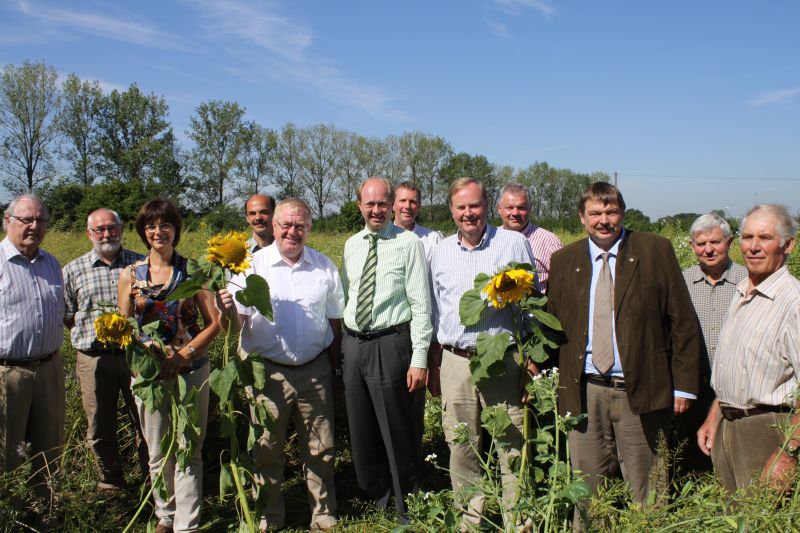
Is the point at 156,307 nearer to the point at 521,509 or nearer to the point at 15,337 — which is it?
the point at 15,337

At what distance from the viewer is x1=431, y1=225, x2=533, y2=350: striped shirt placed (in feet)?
11.5

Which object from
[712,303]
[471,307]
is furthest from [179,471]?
[712,303]

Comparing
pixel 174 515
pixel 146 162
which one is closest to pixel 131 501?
pixel 174 515

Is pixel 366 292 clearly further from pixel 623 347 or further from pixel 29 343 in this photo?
pixel 29 343

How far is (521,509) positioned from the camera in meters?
2.14

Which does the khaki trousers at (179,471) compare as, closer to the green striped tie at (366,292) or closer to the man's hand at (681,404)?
the green striped tie at (366,292)

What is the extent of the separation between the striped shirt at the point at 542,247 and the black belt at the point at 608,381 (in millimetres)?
861


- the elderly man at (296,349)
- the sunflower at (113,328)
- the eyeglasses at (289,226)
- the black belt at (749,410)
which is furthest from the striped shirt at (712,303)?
the sunflower at (113,328)

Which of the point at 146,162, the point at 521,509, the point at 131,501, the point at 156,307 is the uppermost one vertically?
the point at 146,162

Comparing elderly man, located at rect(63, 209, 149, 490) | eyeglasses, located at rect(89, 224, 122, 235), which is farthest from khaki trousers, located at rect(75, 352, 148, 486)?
eyeglasses, located at rect(89, 224, 122, 235)

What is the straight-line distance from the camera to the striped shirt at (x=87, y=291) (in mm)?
4234

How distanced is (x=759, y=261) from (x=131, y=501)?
4017mm

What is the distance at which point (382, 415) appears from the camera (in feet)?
12.7

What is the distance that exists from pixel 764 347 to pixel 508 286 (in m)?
1.10
